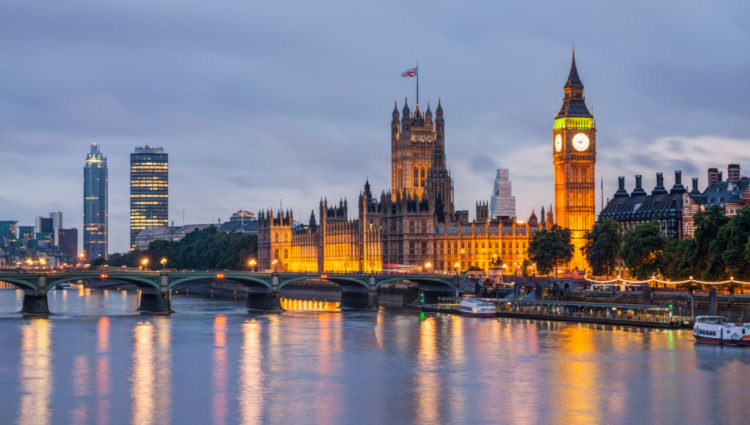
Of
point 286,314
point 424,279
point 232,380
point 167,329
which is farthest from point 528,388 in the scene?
point 424,279

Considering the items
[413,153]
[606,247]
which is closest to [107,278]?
[606,247]

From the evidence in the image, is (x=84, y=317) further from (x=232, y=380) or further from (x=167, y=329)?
(x=232, y=380)

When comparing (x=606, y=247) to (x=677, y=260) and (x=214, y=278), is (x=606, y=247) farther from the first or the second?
(x=214, y=278)

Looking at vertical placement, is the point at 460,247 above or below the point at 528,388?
above

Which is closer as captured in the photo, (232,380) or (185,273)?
(232,380)

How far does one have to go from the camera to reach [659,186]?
150875mm

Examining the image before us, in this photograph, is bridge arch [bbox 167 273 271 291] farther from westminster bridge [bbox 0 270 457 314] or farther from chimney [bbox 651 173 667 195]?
chimney [bbox 651 173 667 195]

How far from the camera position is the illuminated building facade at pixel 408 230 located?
5950 inches

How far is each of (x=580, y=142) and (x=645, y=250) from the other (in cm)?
4646

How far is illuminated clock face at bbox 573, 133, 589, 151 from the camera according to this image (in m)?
148

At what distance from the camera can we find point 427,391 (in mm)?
55469

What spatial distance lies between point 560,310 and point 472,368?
3540 centimetres

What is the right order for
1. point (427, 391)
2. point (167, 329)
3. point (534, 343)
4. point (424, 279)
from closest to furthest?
point (427, 391) → point (534, 343) → point (167, 329) → point (424, 279)

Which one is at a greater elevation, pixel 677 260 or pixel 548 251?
pixel 548 251
